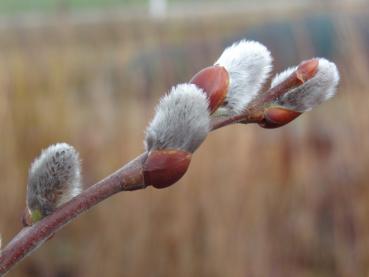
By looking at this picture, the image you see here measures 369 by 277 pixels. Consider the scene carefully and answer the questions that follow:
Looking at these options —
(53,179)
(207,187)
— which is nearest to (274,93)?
(53,179)

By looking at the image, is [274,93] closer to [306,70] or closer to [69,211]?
[306,70]

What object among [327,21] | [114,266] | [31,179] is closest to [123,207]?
[114,266]

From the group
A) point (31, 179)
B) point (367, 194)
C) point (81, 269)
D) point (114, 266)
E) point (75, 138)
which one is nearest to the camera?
point (31, 179)

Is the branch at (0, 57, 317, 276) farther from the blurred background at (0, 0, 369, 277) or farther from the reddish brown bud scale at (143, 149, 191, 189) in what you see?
the blurred background at (0, 0, 369, 277)

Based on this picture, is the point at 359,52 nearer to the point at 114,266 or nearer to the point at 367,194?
the point at 367,194

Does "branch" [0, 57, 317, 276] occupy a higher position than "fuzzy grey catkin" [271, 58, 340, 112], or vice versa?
"fuzzy grey catkin" [271, 58, 340, 112]

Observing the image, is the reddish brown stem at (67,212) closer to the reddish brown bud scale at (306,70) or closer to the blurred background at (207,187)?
the reddish brown bud scale at (306,70)

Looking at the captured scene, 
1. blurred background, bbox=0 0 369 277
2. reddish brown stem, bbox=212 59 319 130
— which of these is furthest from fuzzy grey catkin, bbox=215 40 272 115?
blurred background, bbox=0 0 369 277
